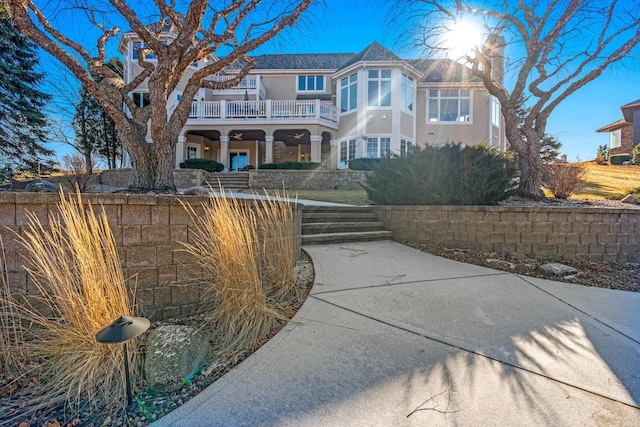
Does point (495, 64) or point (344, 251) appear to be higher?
point (495, 64)

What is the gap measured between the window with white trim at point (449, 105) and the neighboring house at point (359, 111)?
0.18ft

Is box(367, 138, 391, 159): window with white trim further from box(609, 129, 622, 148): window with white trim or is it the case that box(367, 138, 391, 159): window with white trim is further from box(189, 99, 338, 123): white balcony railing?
box(609, 129, 622, 148): window with white trim

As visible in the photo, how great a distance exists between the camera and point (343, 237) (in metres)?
6.34

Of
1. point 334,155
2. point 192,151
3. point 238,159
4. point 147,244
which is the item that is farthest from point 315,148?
point 147,244

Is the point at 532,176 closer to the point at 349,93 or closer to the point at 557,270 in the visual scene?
the point at 557,270

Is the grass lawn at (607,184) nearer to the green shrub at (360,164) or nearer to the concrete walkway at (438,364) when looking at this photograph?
the green shrub at (360,164)

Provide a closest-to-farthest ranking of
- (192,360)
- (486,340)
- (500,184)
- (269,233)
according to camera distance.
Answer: (192,360) → (486,340) → (269,233) → (500,184)

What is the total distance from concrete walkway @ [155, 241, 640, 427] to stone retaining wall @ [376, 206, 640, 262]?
2.27 metres

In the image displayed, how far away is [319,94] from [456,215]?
57.9ft

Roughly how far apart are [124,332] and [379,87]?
1827 centimetres

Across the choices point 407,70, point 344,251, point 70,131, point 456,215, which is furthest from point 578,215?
point 70,131

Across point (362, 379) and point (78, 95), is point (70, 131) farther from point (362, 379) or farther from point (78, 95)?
point (362, 379)

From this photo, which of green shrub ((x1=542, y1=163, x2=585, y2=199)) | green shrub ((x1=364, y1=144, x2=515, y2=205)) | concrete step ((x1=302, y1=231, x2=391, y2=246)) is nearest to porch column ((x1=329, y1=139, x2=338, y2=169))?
green shrub ((x1=542, y1=163, x2=585, y2=199))

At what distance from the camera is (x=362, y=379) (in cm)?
212
